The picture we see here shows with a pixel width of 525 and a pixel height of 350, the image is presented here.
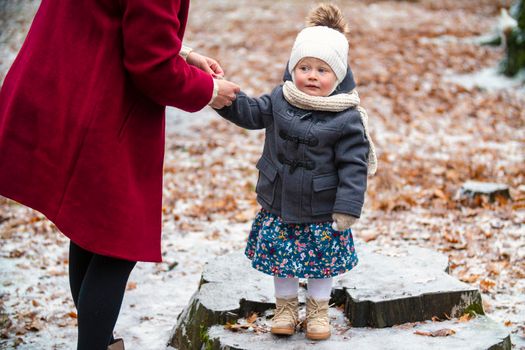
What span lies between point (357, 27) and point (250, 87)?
202 inches

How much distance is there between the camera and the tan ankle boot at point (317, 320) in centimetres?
326

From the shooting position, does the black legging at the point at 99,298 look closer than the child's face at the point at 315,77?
Yes

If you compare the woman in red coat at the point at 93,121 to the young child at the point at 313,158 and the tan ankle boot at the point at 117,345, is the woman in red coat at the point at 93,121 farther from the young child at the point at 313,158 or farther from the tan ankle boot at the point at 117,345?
the young child at the point at 313,158

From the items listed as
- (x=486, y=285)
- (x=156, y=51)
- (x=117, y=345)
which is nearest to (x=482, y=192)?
(x=486, y=285)

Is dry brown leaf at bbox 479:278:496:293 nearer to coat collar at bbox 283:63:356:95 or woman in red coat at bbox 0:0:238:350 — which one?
coat collar at bbox 283:63:356:95

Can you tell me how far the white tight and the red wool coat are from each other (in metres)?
0.87

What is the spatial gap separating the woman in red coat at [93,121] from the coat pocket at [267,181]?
60cm

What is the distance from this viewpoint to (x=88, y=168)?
255cm

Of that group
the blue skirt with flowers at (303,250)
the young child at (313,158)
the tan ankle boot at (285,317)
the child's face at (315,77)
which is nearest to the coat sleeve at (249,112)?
the young child at (313,158)

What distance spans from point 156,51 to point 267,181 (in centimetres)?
97

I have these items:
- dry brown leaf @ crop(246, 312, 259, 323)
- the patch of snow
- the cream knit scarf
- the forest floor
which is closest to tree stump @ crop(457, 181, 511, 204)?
the forest floor

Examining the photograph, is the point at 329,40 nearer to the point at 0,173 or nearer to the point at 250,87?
the point at 0,173

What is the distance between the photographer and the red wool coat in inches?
99.0

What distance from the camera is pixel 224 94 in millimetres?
2887
